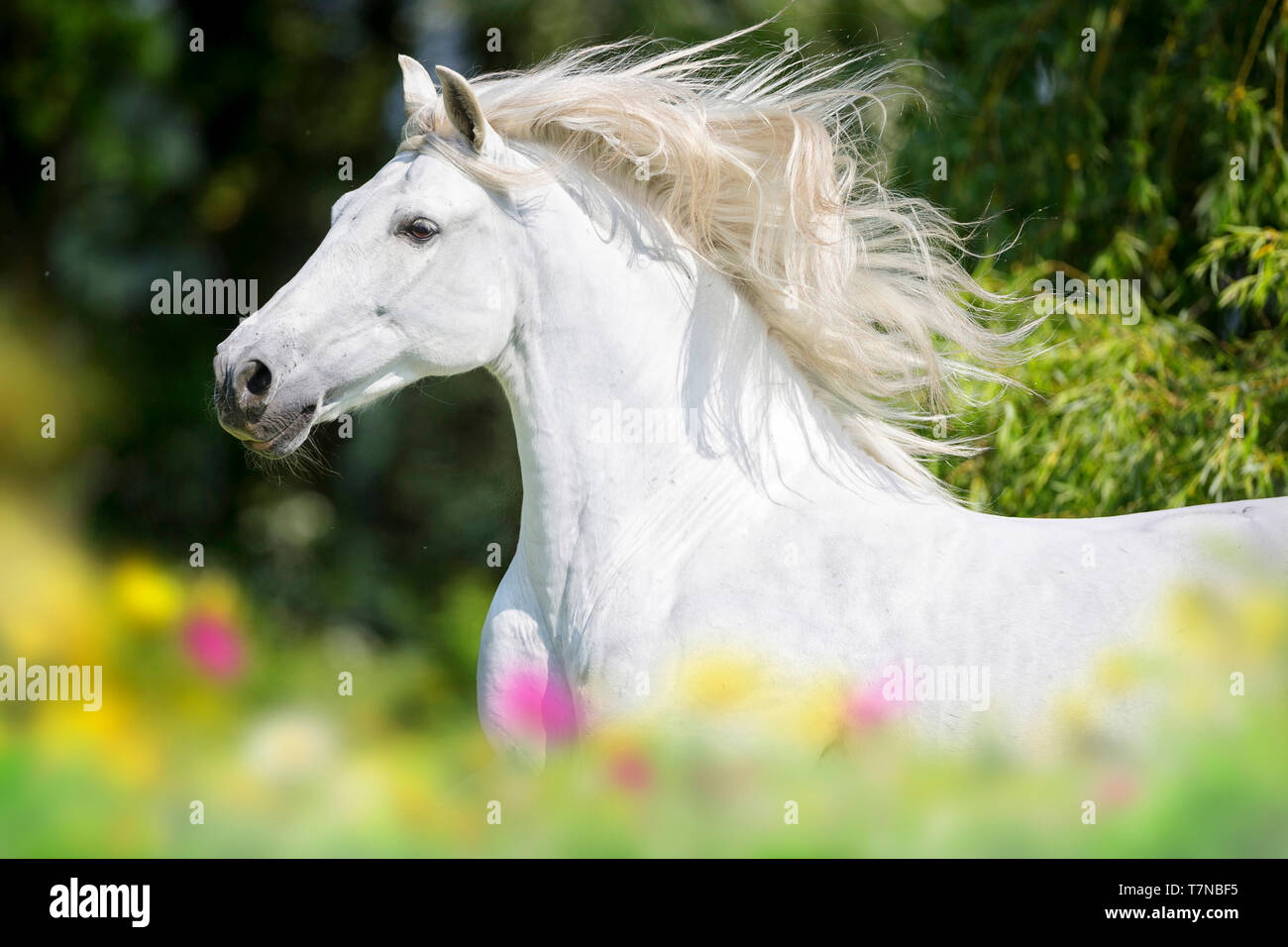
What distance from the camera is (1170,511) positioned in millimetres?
2361

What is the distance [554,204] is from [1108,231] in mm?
3495

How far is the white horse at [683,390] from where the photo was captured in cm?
217

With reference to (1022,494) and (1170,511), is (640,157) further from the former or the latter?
(1022,494)

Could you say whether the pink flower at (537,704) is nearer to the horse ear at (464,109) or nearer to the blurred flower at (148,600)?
the horse ear at (464,109)

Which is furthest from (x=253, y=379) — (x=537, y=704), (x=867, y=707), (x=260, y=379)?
(x=867, y=707)

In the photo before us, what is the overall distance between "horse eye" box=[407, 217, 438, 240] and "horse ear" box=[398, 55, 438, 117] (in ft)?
0.93

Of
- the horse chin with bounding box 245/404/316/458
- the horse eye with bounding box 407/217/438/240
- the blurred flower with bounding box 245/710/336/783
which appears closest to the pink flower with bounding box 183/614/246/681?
the blurred flower with bounding box 245/710/336/783

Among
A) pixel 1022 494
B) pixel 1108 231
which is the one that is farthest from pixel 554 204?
pixel 1108 231

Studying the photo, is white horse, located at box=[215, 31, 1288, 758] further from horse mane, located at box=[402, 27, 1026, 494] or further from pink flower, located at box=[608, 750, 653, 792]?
pink flower, located at box=[608, 750, 653, 792]

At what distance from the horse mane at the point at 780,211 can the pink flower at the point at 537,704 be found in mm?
796

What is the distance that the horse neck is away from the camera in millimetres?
2381

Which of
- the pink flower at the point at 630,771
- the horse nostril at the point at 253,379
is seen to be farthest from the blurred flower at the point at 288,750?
the horse nostril at the point at 253,379

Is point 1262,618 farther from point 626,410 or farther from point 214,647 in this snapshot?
point 214,647

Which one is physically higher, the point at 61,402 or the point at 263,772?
the point at 61,402
